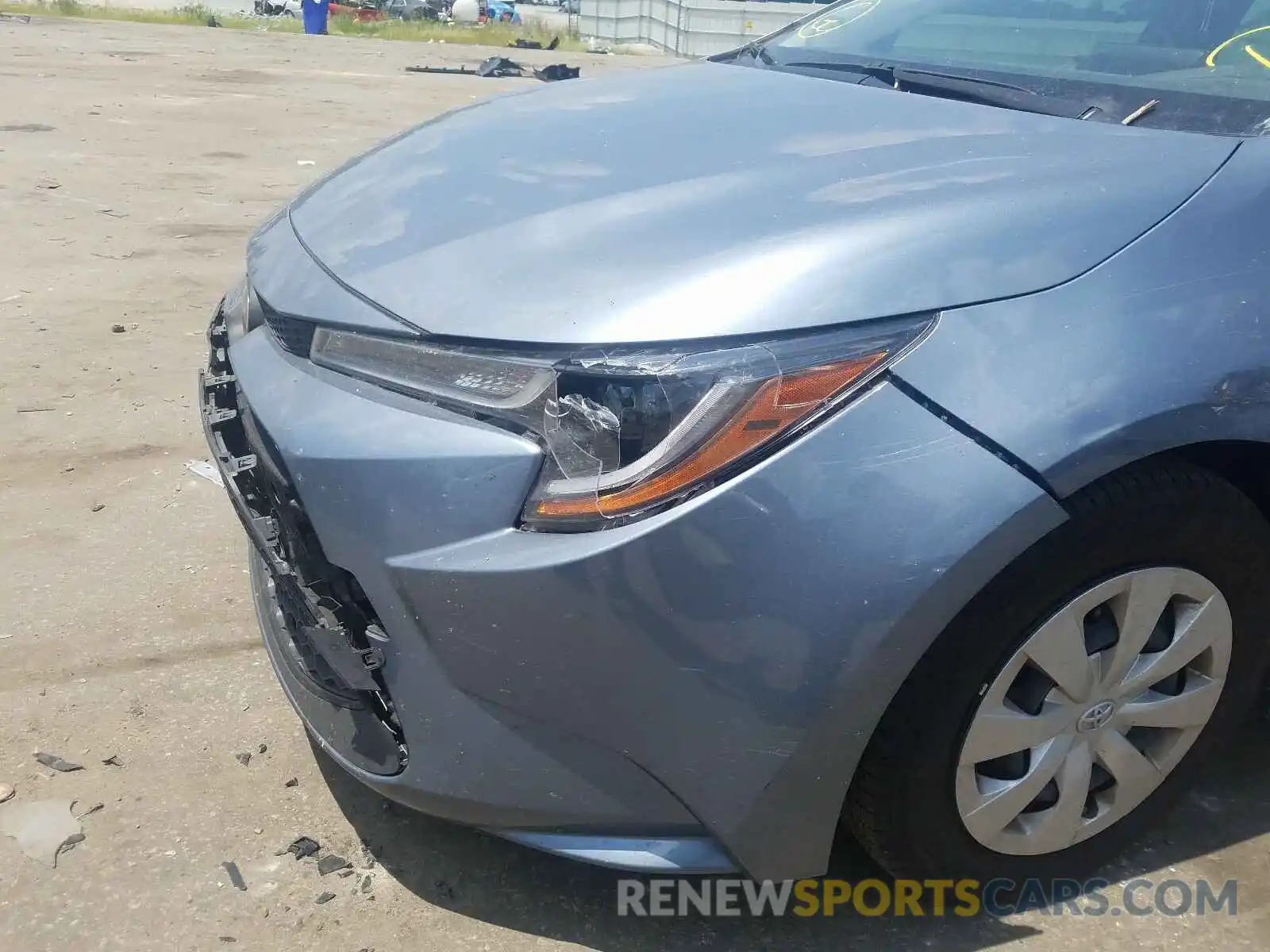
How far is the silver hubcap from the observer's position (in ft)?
5.57

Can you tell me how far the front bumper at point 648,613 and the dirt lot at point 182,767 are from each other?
309 mm

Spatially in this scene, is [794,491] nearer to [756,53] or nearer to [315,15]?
[756,53]

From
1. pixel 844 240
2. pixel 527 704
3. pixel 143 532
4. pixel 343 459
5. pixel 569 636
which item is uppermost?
pixel 844 240

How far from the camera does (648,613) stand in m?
1.50

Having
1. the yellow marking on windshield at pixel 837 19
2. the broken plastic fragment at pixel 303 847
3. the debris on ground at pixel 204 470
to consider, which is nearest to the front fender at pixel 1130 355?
the broken plastic fragment at pixel 303 847

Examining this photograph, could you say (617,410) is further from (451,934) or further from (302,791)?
(302,791)

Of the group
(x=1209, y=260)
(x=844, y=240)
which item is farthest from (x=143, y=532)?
(x=1209, y=260)

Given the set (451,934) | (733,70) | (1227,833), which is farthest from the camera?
(733,70)

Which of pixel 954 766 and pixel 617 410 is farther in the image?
pixel 954 766

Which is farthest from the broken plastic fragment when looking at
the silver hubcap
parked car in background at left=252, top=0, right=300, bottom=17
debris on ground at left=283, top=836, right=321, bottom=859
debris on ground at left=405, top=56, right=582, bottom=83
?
parked car in background at left=252, top=0, right=300, bottom=17

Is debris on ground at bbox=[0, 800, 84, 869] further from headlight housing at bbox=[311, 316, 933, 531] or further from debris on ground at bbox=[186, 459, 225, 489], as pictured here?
debris on ground at bbox=[186, 459, 225, 489]

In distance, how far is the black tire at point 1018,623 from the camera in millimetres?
1600

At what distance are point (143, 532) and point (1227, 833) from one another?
2814 mm

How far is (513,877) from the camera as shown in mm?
1986
